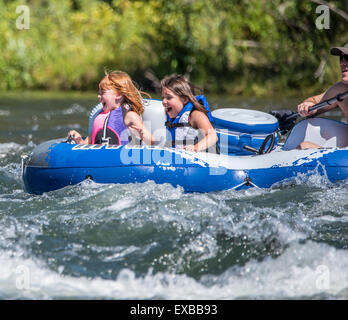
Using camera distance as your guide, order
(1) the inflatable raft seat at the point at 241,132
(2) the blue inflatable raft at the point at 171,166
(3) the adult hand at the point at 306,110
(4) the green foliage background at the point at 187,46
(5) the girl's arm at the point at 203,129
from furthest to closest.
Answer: (4) the green foliage background at the point at 187,46 → (1) the inflatable raft seat at the point at 241,132 → (3) the adult hand at the point at 306,110 → (5) the girl's arm at the point at 203,129 → (2) the blue inflatable raft at the point at 171,166

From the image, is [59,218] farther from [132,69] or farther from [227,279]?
[132,69]

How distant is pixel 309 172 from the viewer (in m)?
4.23

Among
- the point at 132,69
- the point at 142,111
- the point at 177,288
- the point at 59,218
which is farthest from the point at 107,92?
the point at 132,69

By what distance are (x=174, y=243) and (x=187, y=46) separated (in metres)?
9.64

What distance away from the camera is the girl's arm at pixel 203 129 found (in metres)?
4.29

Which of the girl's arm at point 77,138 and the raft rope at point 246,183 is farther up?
the girl's arm at point 77,138

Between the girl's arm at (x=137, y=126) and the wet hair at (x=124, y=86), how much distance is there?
0.09 meters

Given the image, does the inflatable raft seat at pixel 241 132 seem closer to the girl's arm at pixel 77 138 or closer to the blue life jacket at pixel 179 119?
the blue life jacket at pixel 179 119

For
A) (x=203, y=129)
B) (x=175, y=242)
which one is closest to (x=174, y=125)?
(x=203, y=129)

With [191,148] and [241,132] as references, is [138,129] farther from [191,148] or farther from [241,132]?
[241,132]

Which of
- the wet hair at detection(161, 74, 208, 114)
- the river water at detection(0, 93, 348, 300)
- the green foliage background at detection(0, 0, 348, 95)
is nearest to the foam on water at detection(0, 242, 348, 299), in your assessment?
the river water at detection(0, 93, 348, 300)

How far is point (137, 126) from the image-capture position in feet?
14.5

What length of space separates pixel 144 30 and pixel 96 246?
432 inches

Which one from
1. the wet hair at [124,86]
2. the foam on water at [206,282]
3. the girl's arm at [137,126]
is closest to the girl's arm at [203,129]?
the girl's arm at [137,126]
